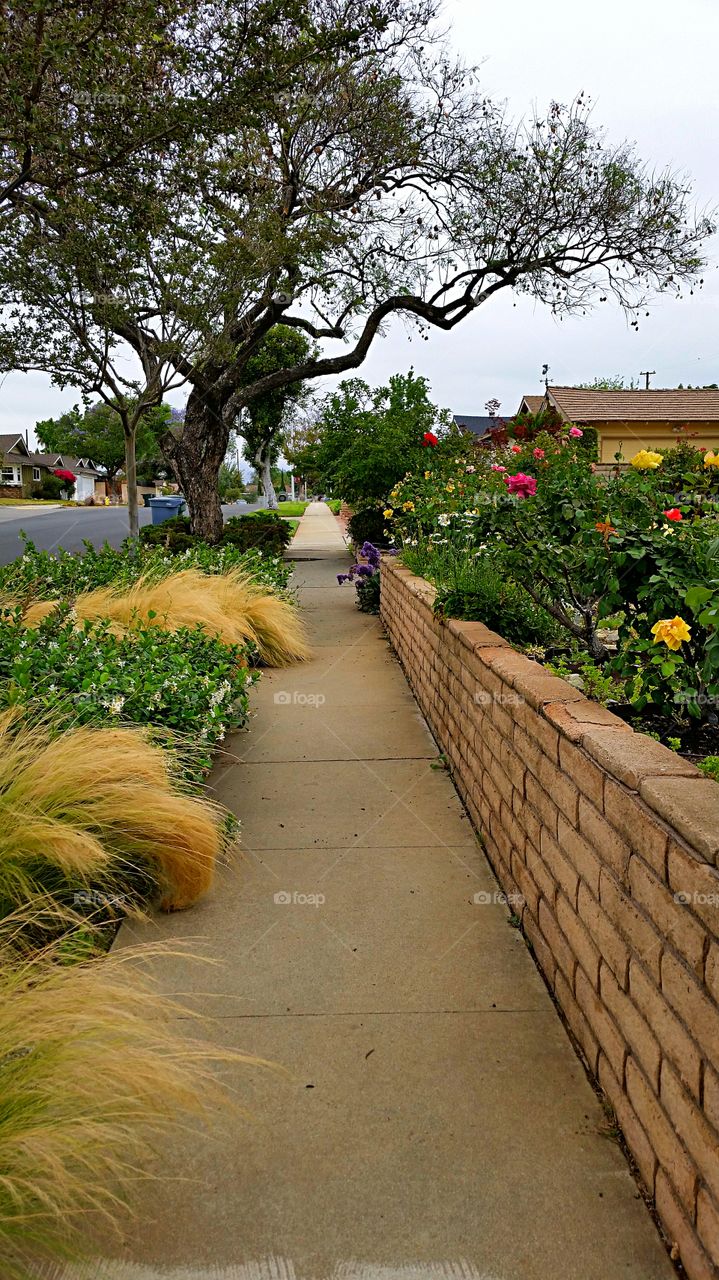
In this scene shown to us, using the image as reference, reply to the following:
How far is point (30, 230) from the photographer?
13578mm

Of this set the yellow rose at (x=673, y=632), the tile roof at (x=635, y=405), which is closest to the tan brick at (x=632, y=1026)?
the yellow rose at (x=673, y=632)

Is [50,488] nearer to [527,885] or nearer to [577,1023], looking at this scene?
[527,885]

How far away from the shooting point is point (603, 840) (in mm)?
2500

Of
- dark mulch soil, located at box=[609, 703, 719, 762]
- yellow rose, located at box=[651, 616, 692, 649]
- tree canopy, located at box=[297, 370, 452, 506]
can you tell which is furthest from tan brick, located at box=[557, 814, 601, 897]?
tree canopy, located at box=[297, 370, 452, 506]

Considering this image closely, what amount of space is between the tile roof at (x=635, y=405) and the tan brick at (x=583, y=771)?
25.0 m

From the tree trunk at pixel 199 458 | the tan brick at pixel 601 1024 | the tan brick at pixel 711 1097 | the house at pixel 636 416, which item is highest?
the house at pixel 636 416

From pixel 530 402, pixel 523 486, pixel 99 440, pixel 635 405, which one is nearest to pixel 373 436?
pixel 523 486

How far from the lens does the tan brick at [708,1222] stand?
1754 millimetres

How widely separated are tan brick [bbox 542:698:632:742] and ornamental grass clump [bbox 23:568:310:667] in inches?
132

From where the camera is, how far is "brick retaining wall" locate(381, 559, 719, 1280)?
73.1 inches

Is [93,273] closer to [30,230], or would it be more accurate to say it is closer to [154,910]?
[30,230]

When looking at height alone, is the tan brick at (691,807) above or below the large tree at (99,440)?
below

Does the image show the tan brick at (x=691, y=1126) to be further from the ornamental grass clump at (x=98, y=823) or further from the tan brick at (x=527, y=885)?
the ornamental grass clump at (x=98, y=823)

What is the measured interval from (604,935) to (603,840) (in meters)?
0.24
